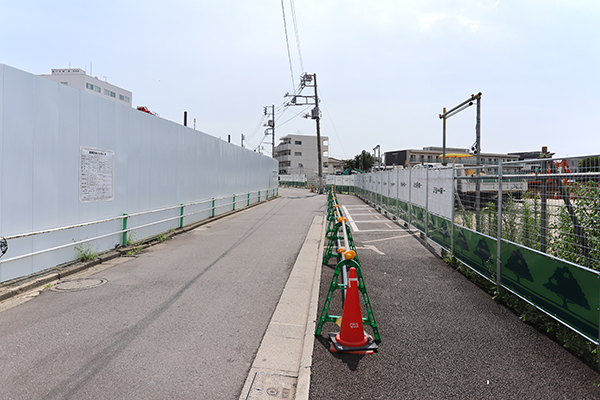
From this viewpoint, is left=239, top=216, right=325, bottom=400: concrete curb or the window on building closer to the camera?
left=239, top=216, right=325, bottom=400: concrete curb

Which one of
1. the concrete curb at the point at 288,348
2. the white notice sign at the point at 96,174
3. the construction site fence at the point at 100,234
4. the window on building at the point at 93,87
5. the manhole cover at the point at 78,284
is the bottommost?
the concrete curb at the point at 288,348

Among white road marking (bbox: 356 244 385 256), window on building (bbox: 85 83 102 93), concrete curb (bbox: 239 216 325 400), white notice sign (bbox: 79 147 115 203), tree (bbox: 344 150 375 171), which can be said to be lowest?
concrete curb (bbox: 239 216 325 400)

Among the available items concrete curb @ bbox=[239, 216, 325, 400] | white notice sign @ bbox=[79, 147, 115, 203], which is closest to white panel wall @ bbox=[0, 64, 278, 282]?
white notice sign @ bbox=[79, 147, 115, 203]

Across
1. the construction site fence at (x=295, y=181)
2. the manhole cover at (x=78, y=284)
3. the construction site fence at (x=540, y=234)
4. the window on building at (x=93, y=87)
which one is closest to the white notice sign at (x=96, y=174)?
the manhole cover at (x=78, y=284)

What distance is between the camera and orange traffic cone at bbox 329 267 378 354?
4.32 metres

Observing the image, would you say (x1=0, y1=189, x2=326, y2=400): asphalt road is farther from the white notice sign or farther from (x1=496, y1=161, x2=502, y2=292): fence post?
(x1=496, y1=161, x2=502, y2=292): fence post

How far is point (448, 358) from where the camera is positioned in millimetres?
4086

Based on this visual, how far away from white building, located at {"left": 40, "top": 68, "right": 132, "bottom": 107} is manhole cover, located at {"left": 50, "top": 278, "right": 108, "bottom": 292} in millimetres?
84806

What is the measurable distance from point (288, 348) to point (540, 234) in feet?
12.1

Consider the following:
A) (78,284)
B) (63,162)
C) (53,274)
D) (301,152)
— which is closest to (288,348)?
(78,284)

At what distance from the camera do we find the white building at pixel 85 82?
3246 inches

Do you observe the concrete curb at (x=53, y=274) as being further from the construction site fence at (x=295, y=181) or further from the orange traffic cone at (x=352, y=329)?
the construction site fence at (x=295, y=181)

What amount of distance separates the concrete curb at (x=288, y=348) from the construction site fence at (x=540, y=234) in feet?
9.51

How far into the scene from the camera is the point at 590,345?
13.3 feet
